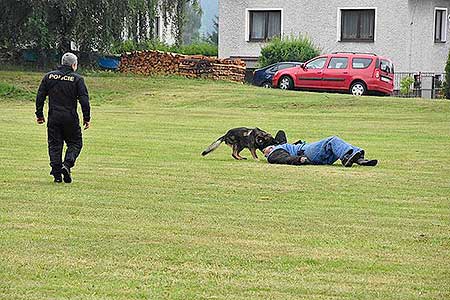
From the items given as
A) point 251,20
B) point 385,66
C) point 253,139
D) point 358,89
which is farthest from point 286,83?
point 253,139

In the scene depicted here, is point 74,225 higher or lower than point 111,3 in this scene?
lower

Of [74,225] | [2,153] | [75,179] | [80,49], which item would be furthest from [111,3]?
[74,225]

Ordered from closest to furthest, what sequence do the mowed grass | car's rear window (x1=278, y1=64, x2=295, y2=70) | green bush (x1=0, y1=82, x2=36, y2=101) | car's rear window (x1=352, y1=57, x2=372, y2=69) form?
1. the mowed grass
2. green bush (x1=0, y1=82, x2=36, y2=101)
3. car's rear window (x1=352, y1=57, x2=372, y2=69)
4. car's rear window (x1=278, y1=64, x2=295, y2=70)

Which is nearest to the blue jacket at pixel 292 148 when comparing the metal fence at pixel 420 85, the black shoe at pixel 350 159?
the black shoe at pixel 350 159

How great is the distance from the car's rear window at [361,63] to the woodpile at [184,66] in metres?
6.65

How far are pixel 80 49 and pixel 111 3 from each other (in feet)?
12.0

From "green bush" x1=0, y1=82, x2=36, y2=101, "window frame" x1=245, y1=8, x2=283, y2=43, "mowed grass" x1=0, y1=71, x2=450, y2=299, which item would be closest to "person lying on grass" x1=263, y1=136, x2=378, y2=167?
"mowed grass" x1=0, y1=71, x2=450, y2=299

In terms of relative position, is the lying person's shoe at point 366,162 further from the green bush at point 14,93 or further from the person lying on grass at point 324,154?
the green bush at point 14,93

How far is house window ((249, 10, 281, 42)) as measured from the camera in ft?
175

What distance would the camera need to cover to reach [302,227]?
11.0m

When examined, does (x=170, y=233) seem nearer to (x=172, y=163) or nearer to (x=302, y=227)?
(x=302, y=227)

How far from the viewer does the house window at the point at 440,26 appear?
51.7 m

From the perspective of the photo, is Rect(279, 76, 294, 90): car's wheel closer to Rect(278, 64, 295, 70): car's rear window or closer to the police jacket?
Rect(278, 64, 295, 70): car's rear window

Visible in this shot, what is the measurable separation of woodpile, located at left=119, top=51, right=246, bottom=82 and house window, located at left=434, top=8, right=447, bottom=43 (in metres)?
10.9
